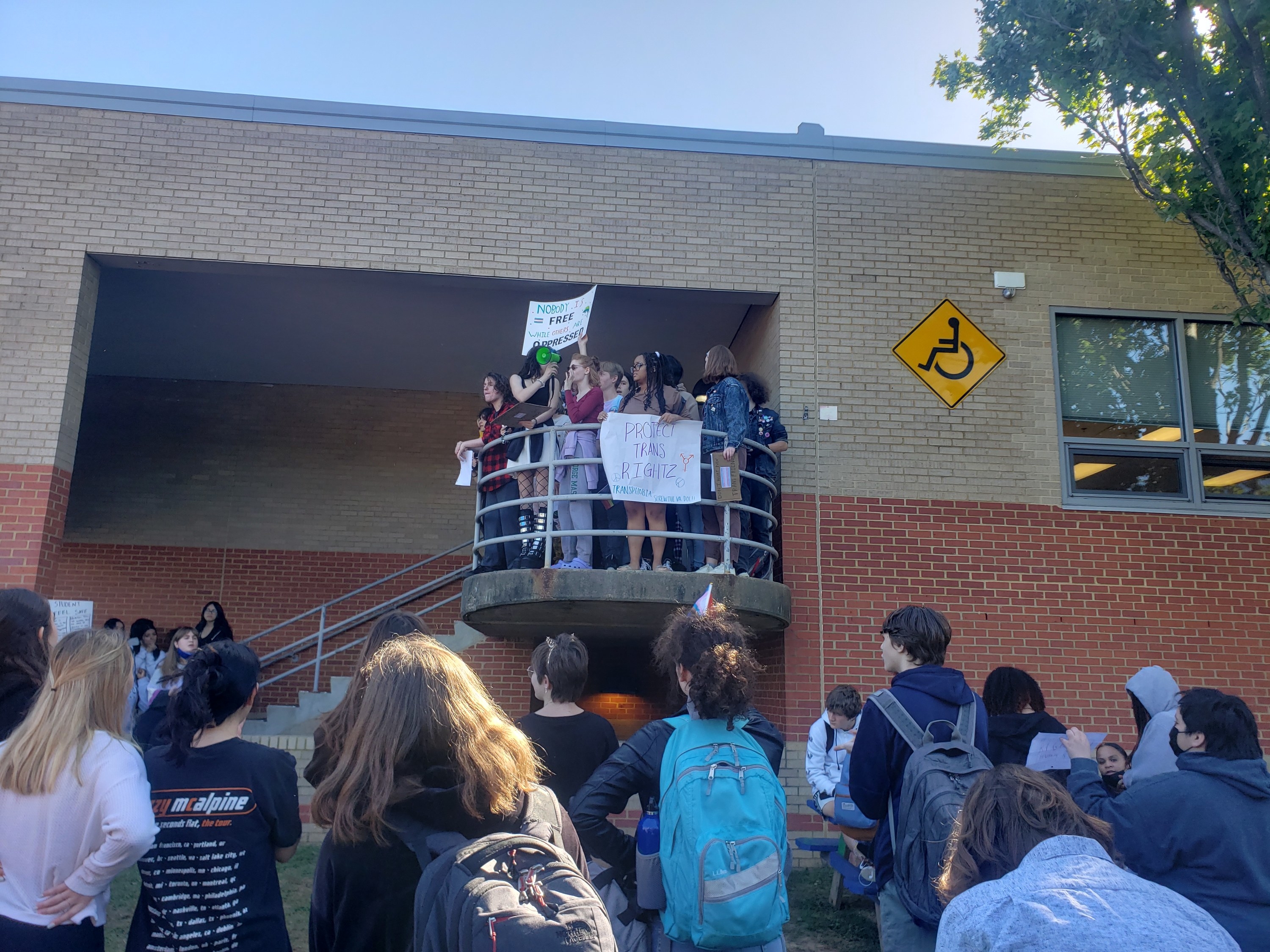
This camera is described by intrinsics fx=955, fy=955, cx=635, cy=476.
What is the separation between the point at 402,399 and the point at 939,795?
1124 centimetres

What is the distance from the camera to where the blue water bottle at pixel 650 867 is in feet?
10.6

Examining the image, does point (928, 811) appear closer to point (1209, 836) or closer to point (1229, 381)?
point (1209, 836)

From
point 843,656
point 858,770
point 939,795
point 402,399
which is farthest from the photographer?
point 402,399

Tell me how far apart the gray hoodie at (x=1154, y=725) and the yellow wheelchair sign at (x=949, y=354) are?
13.9 ft

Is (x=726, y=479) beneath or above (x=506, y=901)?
above

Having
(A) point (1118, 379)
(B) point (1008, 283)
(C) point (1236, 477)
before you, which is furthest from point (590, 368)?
(C) point (1236, 477)

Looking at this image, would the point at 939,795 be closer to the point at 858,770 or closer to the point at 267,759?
the point at 858,770

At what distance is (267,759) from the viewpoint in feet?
10.1

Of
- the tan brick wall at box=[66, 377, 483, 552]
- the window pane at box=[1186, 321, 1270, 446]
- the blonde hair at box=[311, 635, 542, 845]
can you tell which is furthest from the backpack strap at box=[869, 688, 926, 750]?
the tan brick wall at box=[66, 377, 483, 552]

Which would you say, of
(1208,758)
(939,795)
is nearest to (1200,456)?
(1208,758)

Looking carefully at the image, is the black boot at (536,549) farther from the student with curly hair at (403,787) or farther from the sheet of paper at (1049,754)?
the student with curly hair at (403,787)

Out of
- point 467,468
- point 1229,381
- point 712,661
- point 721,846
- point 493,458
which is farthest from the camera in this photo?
point 1229,381

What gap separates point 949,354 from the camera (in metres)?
9.17

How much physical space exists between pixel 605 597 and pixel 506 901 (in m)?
5.33
